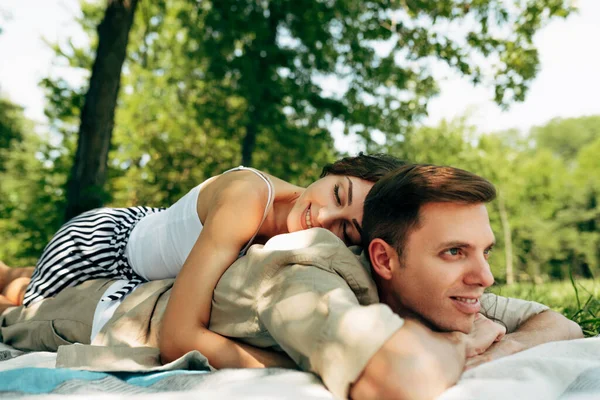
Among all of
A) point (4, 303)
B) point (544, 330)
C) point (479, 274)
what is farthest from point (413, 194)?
point (4, 303)

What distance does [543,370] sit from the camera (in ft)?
6.10

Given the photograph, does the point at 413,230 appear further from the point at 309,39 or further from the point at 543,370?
the point at 309,39

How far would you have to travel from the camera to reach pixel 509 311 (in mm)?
2711

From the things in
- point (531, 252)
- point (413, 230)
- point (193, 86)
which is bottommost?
point (531, 252)

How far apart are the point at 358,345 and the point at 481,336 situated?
2.58ft

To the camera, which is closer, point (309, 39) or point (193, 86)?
point (309, 39)

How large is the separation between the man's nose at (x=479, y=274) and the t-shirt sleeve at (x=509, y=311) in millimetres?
662

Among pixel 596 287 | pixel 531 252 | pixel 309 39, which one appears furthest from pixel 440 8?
pixel 531 252

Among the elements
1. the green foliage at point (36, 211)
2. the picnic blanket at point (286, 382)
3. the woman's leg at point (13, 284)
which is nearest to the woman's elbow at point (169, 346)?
the picnic blanket at point (286, 382)

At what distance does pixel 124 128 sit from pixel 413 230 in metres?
15.9

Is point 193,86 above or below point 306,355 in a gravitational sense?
above

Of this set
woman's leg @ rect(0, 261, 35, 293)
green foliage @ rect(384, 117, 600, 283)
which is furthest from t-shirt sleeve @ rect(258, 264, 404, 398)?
green foliage @ rect(384, 117, 600, 283)

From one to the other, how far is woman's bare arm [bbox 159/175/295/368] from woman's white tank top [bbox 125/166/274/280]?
0.32 metres

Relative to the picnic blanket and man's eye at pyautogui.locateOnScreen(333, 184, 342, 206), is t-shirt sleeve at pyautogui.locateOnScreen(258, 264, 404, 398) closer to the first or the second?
the picnic blanket
